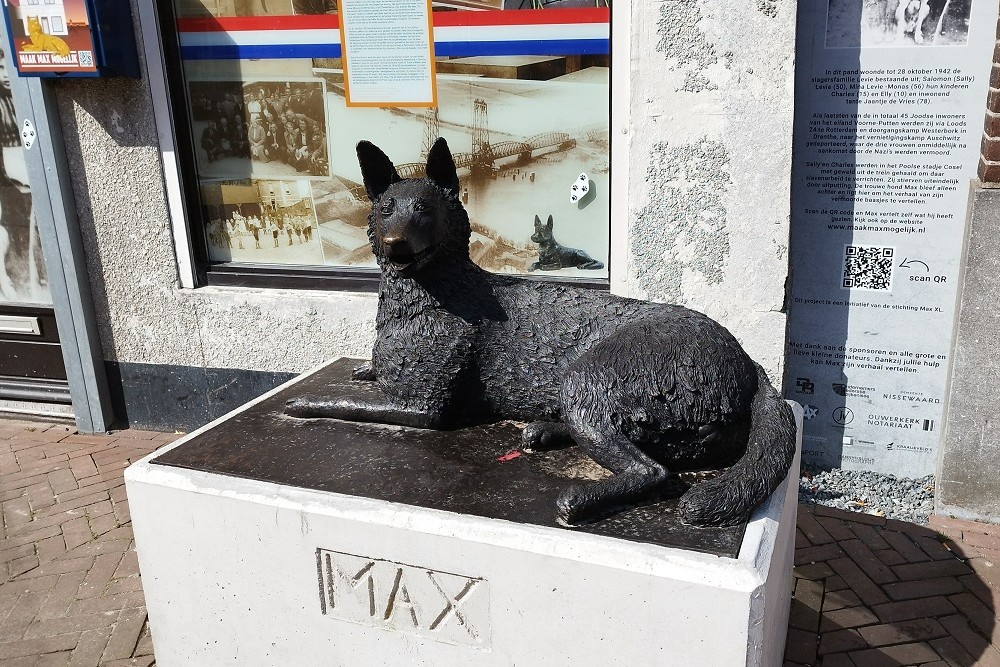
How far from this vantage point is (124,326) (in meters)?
5.09

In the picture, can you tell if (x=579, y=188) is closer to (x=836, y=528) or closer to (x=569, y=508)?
(x=836, y=528)

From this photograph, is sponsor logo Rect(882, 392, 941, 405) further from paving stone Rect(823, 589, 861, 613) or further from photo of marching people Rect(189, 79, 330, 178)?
photo of marching people Rect(189, 79, 330, 178)

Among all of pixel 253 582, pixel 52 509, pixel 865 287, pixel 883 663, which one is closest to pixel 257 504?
pixel 253 582

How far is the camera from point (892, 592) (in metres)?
3.31

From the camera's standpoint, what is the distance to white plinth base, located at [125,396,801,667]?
1.90 meters

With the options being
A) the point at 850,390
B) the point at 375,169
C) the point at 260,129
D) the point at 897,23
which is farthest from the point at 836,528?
the point at 260,129

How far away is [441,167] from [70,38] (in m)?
3.09

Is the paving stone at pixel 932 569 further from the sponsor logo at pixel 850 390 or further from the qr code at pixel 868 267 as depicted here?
the qr code at pixel 868 267

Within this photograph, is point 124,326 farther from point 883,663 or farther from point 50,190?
point 883,663

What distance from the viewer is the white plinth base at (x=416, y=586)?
1.90 m

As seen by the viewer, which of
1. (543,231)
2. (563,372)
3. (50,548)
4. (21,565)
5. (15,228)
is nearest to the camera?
(563,372)

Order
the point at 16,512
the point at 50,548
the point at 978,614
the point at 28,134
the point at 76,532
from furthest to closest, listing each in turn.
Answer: the point at 28,134 < the point at 16,512 < the point at 76,532 < the point at 50,548 < the point at 978,614

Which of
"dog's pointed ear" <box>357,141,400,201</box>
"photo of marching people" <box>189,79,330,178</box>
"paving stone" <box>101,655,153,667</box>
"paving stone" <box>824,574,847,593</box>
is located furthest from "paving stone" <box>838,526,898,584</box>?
"photo of marching people" <box>189,79,330,178</box>

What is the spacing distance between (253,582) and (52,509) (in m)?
2.49
